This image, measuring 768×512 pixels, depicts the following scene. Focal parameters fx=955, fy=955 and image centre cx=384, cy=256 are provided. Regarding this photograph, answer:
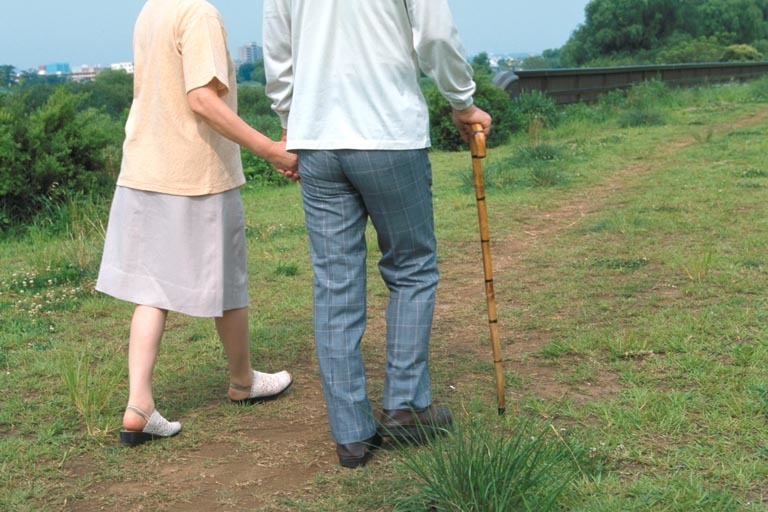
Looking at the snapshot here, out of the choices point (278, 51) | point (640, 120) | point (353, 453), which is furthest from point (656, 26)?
point (353, 453)

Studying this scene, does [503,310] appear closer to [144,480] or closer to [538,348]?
[538,348]

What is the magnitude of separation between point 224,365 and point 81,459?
4.04 ft

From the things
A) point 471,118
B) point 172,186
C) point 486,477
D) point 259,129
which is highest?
point 471,118

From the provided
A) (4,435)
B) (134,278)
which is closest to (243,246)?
(134,278)

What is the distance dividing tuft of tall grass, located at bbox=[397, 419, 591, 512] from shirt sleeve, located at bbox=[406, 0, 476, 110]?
1.18 metres

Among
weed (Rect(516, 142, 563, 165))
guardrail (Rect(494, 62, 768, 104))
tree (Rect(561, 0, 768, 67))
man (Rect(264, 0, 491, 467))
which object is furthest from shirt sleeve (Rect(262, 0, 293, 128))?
tree (Rect(561, 0, 768, 67))

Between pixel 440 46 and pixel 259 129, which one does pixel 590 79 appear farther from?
pixel 440 46

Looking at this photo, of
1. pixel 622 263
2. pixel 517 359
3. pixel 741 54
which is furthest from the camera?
pixel 741 54

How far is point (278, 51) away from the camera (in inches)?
138

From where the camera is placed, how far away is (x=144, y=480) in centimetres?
347

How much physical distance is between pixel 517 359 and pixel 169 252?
5.96 feet

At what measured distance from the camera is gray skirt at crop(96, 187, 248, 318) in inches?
146

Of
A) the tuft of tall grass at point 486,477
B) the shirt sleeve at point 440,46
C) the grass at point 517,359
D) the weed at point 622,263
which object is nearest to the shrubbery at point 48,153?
the grass at point 517,359

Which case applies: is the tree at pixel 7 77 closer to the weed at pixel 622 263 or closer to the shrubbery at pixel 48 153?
the shrubbery at pixel 48 153
